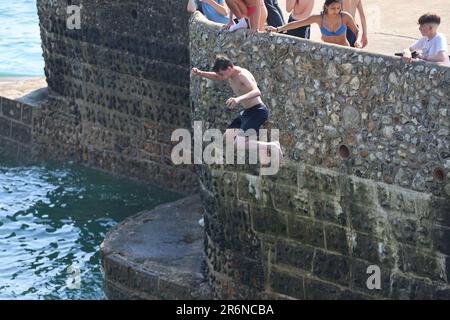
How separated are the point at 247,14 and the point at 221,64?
89 centimetres

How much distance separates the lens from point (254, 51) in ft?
46.1

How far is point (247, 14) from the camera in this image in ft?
47.4

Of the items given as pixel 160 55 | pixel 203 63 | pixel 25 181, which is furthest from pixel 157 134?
Result: pixel 203 63

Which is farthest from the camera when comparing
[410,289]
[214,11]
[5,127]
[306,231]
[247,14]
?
[5,127]

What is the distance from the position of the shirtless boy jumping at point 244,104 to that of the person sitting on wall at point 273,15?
174 centimetres

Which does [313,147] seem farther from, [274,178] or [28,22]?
[28,22]

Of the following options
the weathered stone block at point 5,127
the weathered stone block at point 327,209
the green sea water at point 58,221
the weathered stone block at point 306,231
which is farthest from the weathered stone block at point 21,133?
the weathered stone block at point 327,209

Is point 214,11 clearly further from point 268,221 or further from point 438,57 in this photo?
point 438,57

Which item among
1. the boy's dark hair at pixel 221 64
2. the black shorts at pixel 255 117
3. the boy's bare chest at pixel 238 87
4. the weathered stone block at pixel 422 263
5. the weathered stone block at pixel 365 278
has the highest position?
the boy's dark hair at pixel 221 64

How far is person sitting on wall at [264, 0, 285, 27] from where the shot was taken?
1562 cm

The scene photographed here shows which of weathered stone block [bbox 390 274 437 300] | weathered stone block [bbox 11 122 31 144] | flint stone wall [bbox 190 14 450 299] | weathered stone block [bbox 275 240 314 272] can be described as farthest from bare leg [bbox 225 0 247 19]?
weathered stone block [bbox 11 122 31 144]

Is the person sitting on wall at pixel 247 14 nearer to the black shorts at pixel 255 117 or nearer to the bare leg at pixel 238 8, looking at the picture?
the bare leg at pixel 238 8

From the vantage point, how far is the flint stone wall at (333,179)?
12930 millimetres

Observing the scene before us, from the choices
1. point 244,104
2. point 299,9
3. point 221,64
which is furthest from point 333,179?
point 299,9
